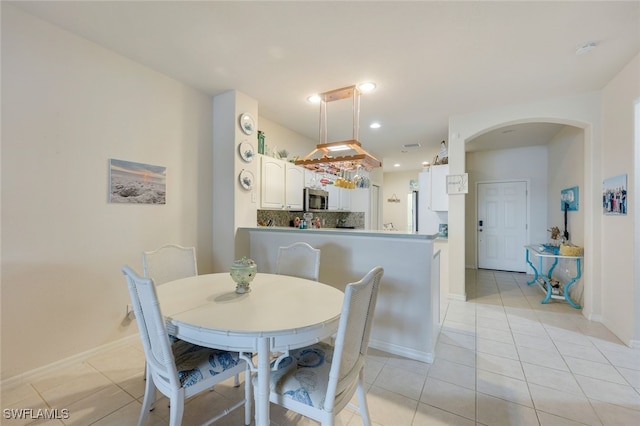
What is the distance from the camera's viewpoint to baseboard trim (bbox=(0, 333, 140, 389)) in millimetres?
1875

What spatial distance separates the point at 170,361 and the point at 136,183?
192 cm

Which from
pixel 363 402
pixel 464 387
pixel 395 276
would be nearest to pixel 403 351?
pixel 464 387

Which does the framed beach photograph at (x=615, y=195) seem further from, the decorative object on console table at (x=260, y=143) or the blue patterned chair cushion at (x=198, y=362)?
the decorative object on console table at (x=260, y=143)

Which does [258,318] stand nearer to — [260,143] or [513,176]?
[260,143]

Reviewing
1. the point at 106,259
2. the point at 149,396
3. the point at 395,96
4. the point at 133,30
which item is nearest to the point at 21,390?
the point at 106,259

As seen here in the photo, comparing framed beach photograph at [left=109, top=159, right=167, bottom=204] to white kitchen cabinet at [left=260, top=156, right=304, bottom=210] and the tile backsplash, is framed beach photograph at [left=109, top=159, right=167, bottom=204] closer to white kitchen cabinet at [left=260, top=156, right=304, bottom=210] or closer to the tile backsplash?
white kitchen cabinet at [left=260, top=156, right=304, bottom=210]

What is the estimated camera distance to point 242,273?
169cm

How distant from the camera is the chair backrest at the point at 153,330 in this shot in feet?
3.83

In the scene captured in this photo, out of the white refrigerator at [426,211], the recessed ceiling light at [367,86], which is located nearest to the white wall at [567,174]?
the white refrigerator at [426,211]

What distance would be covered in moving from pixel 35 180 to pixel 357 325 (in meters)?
2.45

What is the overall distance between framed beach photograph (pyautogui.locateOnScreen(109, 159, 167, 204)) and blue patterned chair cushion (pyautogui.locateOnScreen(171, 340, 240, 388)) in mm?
1581

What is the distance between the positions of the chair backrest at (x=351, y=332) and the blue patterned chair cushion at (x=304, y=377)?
2.9 inches

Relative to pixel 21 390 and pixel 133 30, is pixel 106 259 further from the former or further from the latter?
pixel 133 30

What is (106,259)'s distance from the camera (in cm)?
234
